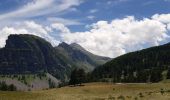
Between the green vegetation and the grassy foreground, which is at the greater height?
the green vegetation

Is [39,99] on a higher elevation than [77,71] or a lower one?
lower

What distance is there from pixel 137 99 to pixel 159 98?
11.0ft

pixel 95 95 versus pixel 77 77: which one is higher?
pixel 77 77

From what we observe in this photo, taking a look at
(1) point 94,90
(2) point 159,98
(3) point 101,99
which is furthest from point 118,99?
(1) point 94,90

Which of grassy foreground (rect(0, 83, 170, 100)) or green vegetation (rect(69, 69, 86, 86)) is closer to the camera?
grassy foreground (rect(0, 83, 170, 100))

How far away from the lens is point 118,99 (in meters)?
54.2

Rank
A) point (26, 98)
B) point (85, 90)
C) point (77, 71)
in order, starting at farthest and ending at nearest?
point (77, 71), point (85, 90), point (26, 98)

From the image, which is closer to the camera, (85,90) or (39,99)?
(39,99)

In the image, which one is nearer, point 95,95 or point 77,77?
point 95,95

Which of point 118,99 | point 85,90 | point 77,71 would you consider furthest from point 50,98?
point 77,71

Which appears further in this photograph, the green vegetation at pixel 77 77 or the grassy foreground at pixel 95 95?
the green vegetation at pixel 77 77

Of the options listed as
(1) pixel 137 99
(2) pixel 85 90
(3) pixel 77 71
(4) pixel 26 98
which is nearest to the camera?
(1) pixel 137 99

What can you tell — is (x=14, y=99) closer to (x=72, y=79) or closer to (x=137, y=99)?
(x=137, y=99)

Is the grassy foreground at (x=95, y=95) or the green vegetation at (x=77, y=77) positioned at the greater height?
the green vegetation at (x=77, y=77)
